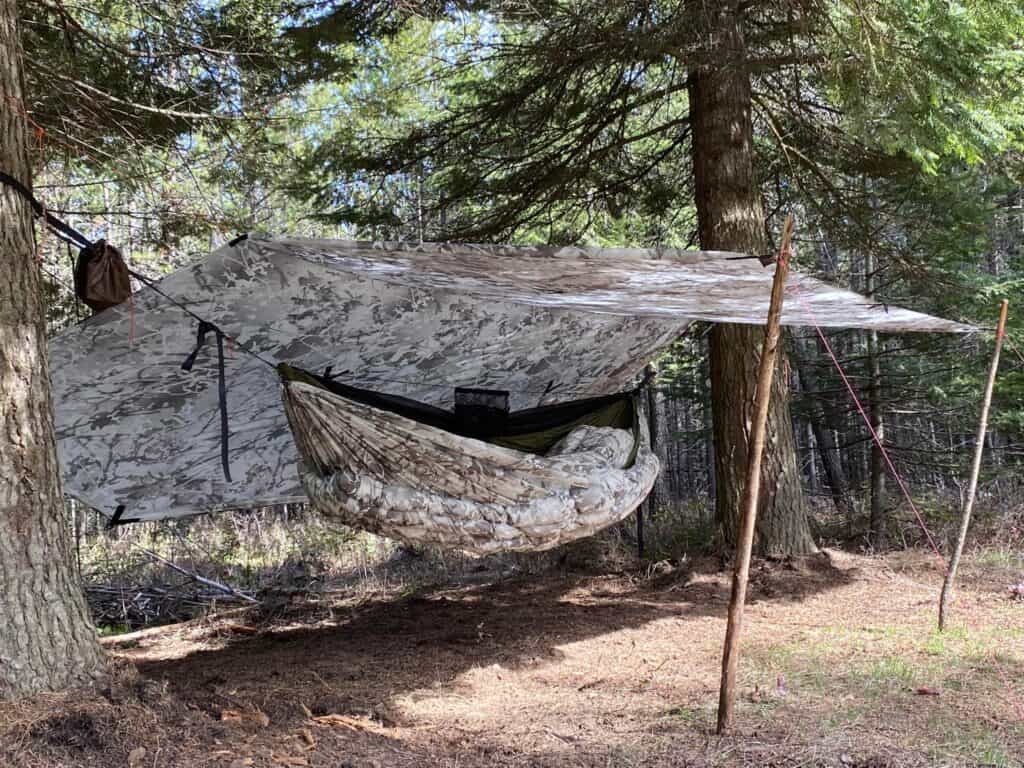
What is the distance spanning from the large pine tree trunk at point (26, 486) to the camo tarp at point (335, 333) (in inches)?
15.8

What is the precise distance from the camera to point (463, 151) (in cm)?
435

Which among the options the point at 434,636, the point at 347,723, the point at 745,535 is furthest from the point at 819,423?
the point at 347,723

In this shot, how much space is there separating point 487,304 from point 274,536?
4922 mm

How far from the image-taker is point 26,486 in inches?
70.8

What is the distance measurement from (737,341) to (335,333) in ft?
6.86

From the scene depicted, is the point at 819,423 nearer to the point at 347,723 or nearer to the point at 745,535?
the point at 745,535

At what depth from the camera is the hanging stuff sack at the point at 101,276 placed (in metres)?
2.11

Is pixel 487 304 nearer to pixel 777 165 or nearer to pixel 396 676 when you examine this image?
pixel 396 676

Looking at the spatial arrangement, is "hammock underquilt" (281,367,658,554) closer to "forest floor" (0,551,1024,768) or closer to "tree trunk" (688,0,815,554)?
"forest floor" (0,551,1024,768)

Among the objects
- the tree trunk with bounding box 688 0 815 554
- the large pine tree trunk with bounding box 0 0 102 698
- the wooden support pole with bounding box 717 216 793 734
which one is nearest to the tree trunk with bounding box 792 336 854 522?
the tree trunk with bounding box 688 0 815 554

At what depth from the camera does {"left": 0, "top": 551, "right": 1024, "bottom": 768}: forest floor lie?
183cm

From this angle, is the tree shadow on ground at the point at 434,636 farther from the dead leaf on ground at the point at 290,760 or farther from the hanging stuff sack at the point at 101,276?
the hanging stuff sack at the point at 101,276

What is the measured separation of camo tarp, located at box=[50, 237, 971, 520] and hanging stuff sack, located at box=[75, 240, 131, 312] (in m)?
Answer: 0.12

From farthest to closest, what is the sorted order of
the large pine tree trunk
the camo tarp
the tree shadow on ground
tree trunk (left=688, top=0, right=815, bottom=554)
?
1. tree trunk (left=688, top=0, right=815, bottom=554)
2. the tree shadow on ground
3. the camo tarp
4. the large pine tree trunk
